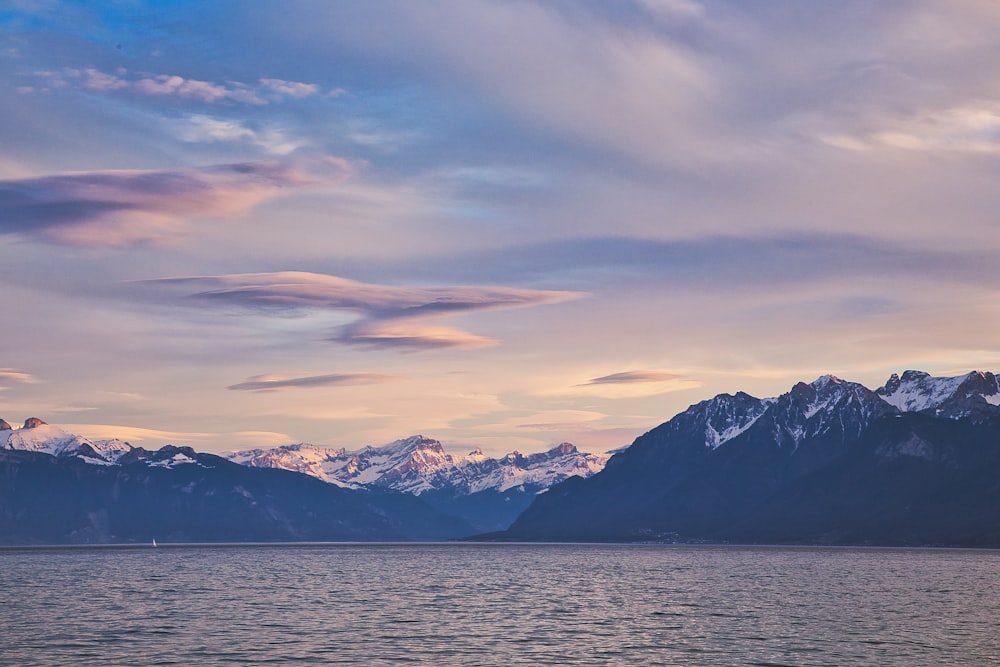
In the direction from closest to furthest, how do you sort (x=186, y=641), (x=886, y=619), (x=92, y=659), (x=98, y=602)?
(x=92, y=659) → (x=186, y=641) → (x=886, y=619) → (x=98, y=602)

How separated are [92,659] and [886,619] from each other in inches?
3307

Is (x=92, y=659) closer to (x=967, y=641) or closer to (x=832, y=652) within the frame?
(x=832, y=652)

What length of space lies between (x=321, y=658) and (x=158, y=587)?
370ft

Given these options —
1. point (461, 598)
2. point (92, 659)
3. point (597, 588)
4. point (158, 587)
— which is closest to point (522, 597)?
point (461, 598)

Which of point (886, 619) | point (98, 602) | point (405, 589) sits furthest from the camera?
point (405, 589)

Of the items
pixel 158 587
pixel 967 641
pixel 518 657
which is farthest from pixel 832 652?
pixel 158 587

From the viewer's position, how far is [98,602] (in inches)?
6319

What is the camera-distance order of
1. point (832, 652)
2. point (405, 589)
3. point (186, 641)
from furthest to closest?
point (405, 589) < point (186, 641) < point (832, 652)

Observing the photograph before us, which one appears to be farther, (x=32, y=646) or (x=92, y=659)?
(x=32, y=646)

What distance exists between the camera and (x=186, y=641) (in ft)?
356

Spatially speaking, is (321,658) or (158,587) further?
(158,587)

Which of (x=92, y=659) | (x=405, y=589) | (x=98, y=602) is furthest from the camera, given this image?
(x=405, y=589)

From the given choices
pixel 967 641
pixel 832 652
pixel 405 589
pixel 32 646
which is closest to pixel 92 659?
pixel 32 646

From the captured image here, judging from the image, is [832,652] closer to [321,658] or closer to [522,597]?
[321,658]
